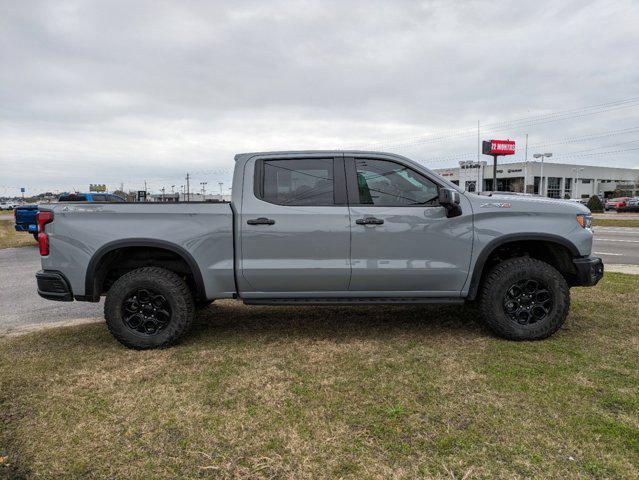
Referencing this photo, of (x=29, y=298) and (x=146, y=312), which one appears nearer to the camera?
(x=146, y=312)

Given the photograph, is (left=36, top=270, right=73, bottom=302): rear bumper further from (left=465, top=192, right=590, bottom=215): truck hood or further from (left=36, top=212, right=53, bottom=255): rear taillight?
(left=465, top=192, right=590, bottom=215): truck hood

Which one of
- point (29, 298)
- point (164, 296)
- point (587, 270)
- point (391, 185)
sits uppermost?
point (391, 185)

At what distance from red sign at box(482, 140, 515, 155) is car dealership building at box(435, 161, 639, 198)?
62.1 feet

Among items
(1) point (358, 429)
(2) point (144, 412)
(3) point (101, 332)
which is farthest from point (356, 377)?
(3) point (101, 332)

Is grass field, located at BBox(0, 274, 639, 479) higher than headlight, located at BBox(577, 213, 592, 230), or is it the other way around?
headlight, located at BBox(577, 213, 592, 230)

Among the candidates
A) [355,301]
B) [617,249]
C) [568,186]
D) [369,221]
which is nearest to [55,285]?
[355,301]

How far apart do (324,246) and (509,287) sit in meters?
1.82

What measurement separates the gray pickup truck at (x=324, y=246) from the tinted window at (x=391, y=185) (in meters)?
0.01

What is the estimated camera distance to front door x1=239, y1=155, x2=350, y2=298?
427 cm

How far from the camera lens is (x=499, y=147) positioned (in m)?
45.4

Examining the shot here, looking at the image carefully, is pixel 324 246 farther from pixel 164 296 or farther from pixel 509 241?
pixel 509 241

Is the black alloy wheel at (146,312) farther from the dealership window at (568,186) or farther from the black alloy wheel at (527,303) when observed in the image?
the dealership window at (568,186)

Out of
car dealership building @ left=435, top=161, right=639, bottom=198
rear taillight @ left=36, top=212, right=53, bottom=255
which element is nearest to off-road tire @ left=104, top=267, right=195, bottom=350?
rear taillight @ left=36, top=212, right=53, bottom=255

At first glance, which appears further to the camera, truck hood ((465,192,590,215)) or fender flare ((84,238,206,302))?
truck hood ((465,192,590,215))
